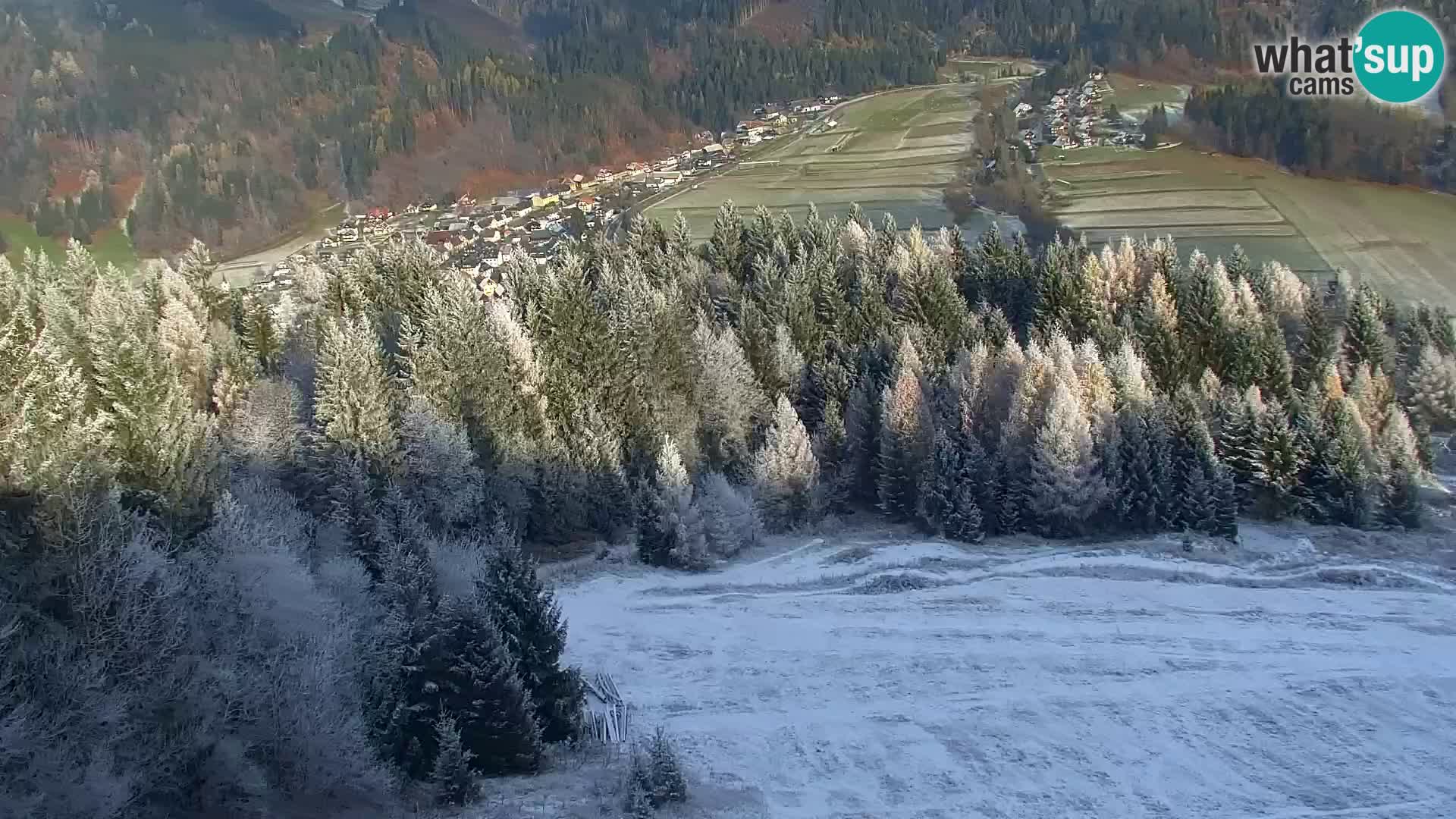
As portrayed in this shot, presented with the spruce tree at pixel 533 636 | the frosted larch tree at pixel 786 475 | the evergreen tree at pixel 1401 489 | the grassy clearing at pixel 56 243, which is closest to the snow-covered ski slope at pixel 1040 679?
the frosted larch tree at pixel 786 475

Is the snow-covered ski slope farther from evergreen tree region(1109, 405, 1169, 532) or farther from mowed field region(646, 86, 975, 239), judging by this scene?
mowed field region(646, 86, 975, 239)

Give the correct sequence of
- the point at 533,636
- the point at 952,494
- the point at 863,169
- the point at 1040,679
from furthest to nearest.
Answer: the point at 863,169 < the point at 952,494 < the point at 1040,679 < the point at 533,636

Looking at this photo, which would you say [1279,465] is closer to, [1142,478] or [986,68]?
[1142,478]

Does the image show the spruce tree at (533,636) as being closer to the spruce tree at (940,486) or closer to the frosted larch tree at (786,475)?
A: the frosted larch tree at (786,475)

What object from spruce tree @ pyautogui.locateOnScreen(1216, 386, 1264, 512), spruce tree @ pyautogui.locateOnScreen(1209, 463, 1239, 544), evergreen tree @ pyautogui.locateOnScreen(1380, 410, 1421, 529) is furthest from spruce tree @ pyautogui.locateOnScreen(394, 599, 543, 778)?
evergreen tree @ pyautogui.locateOnScreen(1380, 410, 1421, 529)

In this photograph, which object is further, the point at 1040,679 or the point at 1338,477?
the point at 1338,477

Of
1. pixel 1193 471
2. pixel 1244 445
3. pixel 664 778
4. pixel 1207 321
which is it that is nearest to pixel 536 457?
pixel 664 778

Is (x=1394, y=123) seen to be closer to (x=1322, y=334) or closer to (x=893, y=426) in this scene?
(x=1322, y=334)
